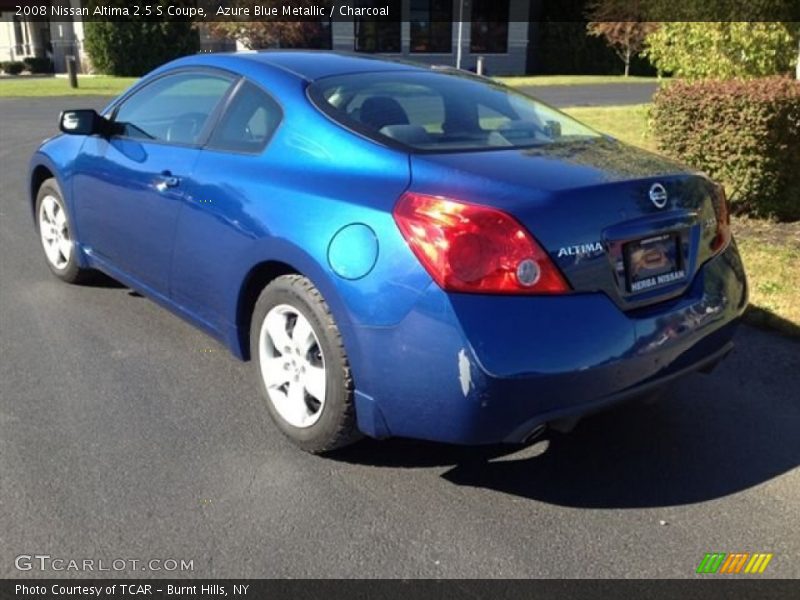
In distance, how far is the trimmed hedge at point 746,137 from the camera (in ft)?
21.0

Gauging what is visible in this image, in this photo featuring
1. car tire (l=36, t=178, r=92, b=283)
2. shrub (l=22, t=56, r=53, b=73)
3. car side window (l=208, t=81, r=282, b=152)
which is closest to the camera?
car side window (l=208, t=81, r=282, b=152)

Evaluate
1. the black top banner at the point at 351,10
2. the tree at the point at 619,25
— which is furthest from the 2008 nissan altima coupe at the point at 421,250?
the tree at the point at 619,25

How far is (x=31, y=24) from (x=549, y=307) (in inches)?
1811

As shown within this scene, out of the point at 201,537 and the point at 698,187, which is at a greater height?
the point at 698,187

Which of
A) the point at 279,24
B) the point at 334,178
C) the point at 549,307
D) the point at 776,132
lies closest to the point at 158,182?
the point at 334,178

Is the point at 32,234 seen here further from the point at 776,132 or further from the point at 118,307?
the point at 776,132

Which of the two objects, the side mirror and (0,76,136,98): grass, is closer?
the side mirror

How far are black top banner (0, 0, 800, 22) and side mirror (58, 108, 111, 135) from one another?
25.1 ft

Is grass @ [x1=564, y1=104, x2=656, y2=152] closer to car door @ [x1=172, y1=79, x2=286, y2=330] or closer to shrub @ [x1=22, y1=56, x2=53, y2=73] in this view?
car door @ [x1=172, y1=79, x2=286, y2=330]

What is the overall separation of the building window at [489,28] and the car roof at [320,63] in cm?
3855

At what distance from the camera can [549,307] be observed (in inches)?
104

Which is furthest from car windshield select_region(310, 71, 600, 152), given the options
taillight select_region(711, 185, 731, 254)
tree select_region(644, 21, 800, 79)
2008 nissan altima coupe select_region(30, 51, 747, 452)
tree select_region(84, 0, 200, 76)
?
tree select_region(84, 0, 200, 76)

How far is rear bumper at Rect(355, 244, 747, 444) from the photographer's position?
260 cm

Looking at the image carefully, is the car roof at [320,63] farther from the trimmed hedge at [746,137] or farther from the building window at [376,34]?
the building window at [376,34]
